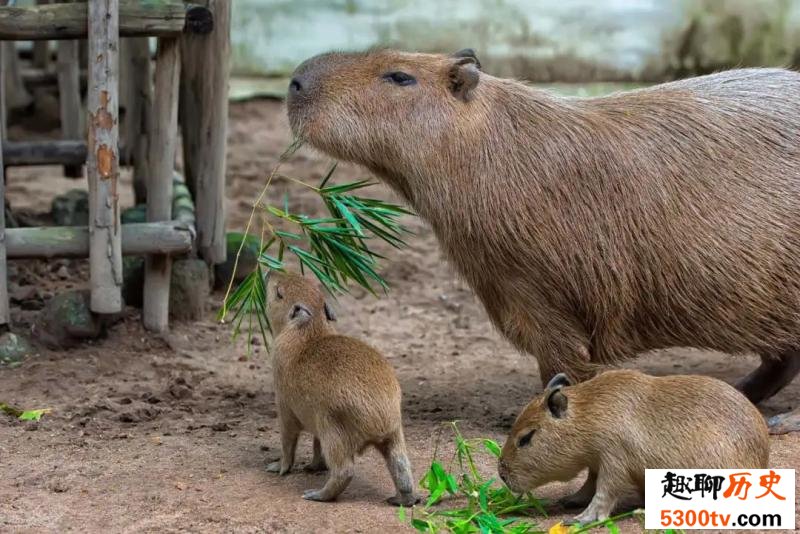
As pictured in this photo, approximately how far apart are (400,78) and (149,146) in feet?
6.84

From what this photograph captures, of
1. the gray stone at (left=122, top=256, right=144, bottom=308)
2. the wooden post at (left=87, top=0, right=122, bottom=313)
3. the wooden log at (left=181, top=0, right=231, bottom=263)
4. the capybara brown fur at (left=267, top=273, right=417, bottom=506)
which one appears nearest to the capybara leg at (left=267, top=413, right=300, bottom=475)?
the capybara brown fur at (left=267, top=273, right=417, bottom=506)

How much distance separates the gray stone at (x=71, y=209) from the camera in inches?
316

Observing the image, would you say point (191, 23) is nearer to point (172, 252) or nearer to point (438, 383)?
point (172, 252)

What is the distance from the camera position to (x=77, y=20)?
6.14m

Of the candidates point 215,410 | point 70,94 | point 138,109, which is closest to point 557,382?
point 215,410

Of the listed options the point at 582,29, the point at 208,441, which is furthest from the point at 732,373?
the point at 582,29

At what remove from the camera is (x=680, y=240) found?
5.27 metres

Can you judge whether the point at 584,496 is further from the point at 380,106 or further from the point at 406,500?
the point at 380,106

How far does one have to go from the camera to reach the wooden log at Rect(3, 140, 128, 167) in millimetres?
7812

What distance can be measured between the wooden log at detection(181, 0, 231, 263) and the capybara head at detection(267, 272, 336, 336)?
2.11m

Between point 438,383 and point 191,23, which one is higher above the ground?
point 191,23

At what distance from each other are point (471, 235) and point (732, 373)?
198cm

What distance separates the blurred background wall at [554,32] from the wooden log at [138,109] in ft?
13.8

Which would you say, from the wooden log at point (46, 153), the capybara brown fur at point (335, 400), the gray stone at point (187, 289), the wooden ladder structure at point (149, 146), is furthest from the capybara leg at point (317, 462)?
the wooden log at point (46, 153)
